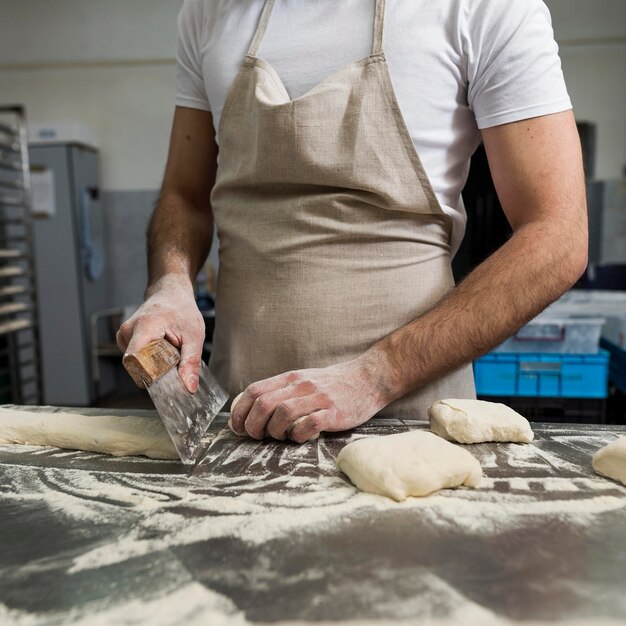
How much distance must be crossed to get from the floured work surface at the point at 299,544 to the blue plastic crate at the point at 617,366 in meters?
1.45

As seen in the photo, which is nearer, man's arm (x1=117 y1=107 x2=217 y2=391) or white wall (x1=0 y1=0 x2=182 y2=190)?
man's arm (x1=117 y1=107 x2=217 y2=391)

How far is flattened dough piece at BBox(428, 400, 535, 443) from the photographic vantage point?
87cm

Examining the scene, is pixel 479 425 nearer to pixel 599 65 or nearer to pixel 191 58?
pixel 191 58

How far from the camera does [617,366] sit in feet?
7.19

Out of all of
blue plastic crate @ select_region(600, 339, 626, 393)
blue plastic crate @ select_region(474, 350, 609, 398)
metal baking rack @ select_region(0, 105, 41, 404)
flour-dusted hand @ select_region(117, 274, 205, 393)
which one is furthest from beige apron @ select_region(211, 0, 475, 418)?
metal baking rack @ select_region(0, 105, 41, 404)

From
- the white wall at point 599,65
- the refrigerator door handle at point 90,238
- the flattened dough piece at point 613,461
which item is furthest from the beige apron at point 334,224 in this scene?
the white wall at point 599,65

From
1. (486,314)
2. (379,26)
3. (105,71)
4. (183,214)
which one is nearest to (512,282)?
(486,314)

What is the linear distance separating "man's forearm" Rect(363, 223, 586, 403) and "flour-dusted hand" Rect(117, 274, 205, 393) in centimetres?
28

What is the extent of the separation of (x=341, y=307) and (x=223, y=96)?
482mm

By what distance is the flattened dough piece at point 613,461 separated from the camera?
734mm

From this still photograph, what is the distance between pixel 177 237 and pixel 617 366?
5.62 ft

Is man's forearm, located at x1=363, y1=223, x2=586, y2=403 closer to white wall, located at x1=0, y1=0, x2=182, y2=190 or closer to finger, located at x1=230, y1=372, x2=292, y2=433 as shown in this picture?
finger, located at x1=230, y1=372, x2=292, y2=433

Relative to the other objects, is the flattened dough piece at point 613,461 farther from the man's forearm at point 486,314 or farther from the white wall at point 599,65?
the white wall at point 599,65

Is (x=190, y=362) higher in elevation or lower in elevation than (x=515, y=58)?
lower
